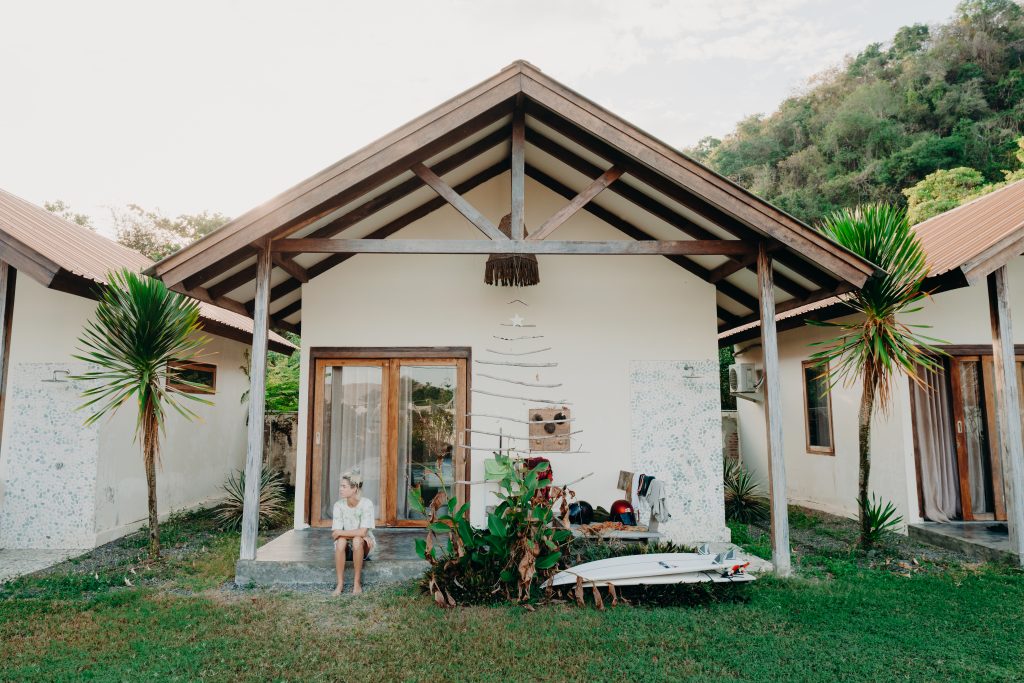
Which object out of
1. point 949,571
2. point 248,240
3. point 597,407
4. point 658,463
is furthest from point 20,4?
point 949,571

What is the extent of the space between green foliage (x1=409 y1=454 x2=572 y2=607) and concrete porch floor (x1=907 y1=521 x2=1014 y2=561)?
13.8 ft

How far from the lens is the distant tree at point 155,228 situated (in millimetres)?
22656

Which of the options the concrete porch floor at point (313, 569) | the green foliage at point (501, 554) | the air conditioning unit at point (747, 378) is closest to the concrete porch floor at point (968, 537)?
the air conditioning unit at point (747, 378)

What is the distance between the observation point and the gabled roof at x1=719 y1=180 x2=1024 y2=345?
5.84m

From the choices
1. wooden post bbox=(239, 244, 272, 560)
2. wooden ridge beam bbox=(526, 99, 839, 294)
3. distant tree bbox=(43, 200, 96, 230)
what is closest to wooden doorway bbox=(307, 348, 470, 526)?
wooden post bbox=(239, 244, 272, 560)

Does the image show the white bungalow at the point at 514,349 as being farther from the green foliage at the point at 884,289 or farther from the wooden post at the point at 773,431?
the wooden post at the point at 773,431

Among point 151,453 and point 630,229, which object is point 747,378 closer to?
point 630,229

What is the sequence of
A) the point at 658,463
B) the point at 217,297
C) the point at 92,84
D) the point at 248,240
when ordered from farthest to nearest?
the point at 92,84 < the point at 658,463 < the point at 217,297 < the point at 248,240

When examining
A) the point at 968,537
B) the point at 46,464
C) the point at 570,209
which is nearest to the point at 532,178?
the point at 570,209

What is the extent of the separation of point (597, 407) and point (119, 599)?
4.90 meters

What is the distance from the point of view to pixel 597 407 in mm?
7277

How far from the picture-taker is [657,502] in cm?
618

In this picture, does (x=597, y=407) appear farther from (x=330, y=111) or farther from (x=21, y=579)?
(x=330, y=111)

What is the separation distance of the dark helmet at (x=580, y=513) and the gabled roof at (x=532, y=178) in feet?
9.62
